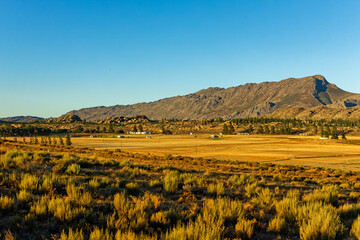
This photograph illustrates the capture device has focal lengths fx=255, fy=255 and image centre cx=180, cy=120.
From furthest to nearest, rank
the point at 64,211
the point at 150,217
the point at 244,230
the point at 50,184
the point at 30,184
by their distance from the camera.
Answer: the point at 50,184
the point at 30,184
the point at 150,217
the point at 64,211
the point at 244,230

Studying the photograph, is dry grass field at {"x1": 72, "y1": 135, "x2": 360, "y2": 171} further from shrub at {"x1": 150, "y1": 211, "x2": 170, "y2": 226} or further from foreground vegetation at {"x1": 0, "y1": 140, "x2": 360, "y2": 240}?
shrub at {"x1": 150, "y1": 211, "x2": 170, "y2": 226}

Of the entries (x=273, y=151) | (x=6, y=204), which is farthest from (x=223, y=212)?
(x=273, y=151)

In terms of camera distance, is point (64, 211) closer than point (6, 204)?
Yes

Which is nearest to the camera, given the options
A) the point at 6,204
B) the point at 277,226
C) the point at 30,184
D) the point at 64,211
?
the point at 64,211

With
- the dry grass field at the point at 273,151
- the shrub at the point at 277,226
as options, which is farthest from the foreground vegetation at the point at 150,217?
the dry grass field at the point at 273,151

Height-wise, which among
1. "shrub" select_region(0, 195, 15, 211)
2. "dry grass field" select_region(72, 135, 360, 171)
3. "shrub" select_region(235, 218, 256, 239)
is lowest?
"dry grass field" select_region(72, 135, 360, 171)

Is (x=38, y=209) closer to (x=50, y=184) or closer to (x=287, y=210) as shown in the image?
(x=50, y=184)

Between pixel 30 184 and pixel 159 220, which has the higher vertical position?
pixel 30 184

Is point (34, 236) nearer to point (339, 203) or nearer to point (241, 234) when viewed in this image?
point (241, 234)

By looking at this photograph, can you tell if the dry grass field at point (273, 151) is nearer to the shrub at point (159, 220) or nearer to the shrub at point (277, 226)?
the shrub at point (277, 226)

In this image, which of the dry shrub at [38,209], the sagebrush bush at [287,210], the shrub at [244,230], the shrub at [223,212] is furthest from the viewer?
the sagebrush bush at [287,210]

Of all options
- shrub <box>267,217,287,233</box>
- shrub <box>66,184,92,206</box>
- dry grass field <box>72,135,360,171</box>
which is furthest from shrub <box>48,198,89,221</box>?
dry grass field <box>72,135,360,171</box>

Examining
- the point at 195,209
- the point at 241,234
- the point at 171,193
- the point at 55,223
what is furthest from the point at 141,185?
the point at 241,234

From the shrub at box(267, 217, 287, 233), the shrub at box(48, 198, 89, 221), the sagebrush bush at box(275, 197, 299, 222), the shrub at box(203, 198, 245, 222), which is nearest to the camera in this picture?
the shrub at box(48, 198, 89, 221)
